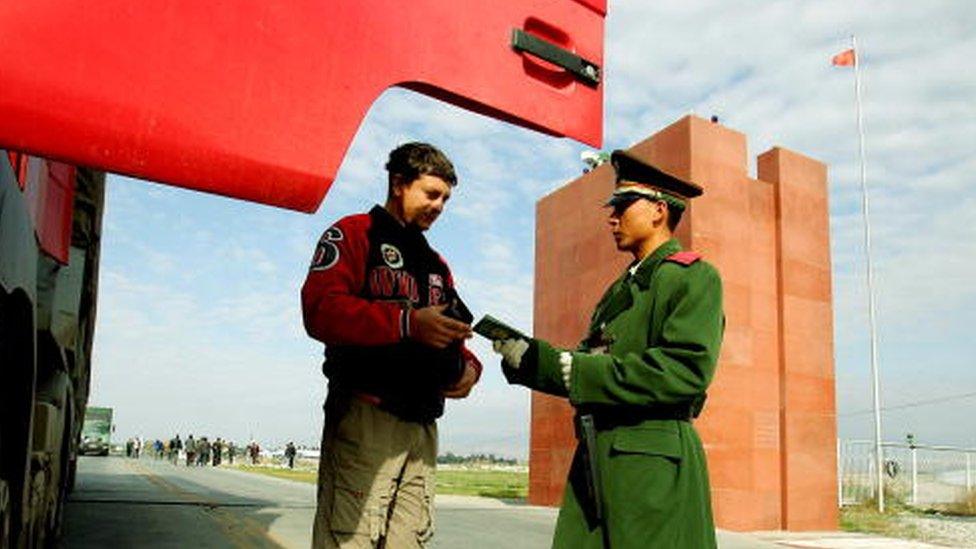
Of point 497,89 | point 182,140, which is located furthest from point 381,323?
point 182,140

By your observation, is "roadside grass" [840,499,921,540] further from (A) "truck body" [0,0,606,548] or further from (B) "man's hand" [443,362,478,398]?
(A) "truck body" [0,0,606,548]

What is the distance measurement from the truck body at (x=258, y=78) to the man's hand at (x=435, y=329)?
592mm

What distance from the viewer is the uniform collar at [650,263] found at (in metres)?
2.49

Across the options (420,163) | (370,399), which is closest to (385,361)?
(370,399)

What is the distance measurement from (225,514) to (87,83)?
1119 centimetres

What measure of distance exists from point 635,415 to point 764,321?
1306 centimetres

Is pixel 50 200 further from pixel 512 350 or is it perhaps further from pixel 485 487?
pixel 485 487

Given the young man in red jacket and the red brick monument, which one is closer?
the young man in red jacket

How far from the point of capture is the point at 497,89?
5.95 ft

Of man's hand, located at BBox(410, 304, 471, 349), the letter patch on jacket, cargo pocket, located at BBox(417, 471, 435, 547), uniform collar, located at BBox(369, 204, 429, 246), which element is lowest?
cargo pocket, located at BBox(417, 471, 435, 547)

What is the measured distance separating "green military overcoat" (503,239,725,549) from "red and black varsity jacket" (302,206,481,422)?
0.91ft

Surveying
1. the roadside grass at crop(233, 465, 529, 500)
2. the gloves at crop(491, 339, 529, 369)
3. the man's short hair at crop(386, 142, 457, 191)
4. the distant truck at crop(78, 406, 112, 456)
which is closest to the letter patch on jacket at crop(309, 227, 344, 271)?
the man's short hair at crop(386, 142, 457, 191)

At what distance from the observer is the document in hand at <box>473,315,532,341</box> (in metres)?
2.33

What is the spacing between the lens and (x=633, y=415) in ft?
7.70
